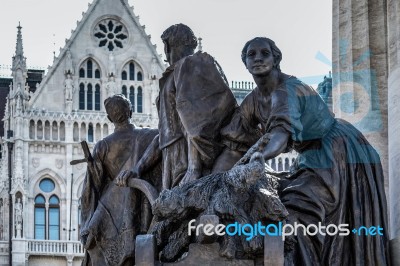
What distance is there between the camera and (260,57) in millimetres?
9461

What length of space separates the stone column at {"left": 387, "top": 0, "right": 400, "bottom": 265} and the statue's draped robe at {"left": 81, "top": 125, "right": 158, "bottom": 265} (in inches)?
74.2

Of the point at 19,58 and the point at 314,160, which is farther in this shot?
the point at 19,58

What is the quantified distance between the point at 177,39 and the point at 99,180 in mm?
1366

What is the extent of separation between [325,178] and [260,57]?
38.7 inches

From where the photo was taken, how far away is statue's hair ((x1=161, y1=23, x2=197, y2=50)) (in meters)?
10.3

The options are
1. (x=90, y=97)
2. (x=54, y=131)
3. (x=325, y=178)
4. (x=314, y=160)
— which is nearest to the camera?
(x=325, y=178)

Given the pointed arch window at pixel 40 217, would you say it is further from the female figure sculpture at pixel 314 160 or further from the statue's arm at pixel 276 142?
the statue's arm at pixel 276 142

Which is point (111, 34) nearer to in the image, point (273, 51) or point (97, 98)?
point (97, 98)

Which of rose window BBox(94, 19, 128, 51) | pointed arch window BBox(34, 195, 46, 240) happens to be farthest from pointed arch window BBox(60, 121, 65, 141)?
rose window BBox(94, 19, 128, 51)

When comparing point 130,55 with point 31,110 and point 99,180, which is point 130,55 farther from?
point 99,180

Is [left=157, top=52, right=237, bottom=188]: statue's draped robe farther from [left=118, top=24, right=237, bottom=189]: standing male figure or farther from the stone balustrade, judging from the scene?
the stone balustrade

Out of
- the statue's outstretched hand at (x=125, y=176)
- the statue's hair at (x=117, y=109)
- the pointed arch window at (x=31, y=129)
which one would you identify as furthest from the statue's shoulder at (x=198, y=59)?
Answer: the pointed arch window at (x=31, y=129)

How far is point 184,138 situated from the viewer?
32.5 ft

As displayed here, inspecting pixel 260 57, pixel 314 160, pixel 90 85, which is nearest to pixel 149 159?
pixel 260 57
